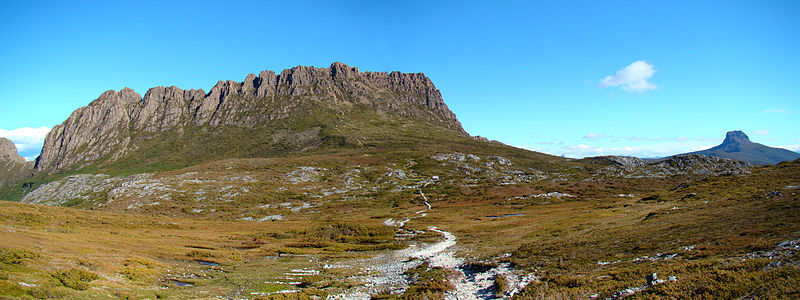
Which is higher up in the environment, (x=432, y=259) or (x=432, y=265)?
(x=432, y=265)

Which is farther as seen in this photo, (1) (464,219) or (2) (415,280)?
(1) (464,219)

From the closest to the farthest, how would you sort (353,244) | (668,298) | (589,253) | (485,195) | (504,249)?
(668,298), (589,253), (504,249), (353,244), (485,195)

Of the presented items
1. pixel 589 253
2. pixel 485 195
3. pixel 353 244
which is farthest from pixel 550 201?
pixel 589 253

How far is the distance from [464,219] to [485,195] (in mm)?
58466

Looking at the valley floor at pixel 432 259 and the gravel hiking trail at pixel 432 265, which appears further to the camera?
the gravel hiking trail at pixel 432 265

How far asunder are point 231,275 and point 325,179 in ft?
505

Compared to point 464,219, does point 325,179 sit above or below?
above

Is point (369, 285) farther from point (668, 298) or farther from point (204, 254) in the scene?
point (204, 254)

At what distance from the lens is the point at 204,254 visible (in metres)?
49.8

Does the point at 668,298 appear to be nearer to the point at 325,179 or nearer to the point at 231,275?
the point at 231,275

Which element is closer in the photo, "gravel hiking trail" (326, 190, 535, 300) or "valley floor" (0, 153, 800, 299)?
"valley floor" (0, 153, 800, 299)

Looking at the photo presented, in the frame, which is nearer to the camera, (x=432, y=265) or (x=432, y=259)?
(x=432, y=265)

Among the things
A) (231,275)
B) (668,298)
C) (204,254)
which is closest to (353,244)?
(204,254)

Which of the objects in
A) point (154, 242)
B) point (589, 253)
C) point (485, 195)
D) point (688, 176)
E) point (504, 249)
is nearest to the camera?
point (589, 253)
